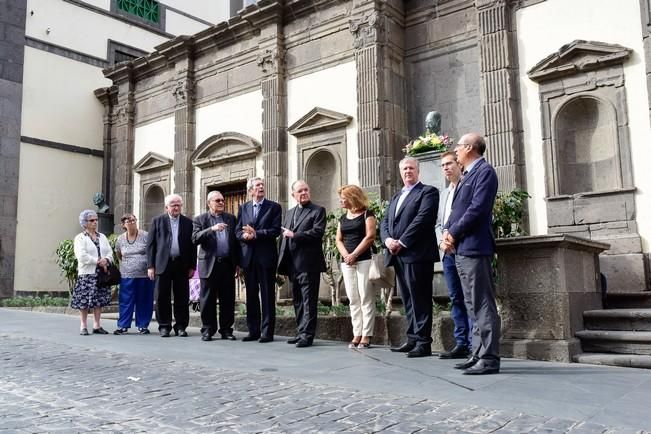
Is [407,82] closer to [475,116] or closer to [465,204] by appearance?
[475,116]

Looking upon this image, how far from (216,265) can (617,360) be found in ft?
14.5

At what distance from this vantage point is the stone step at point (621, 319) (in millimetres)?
5734

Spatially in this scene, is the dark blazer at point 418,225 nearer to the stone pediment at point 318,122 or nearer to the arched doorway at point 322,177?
the stone pediment at point 318,122

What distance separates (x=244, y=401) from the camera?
3.69 meters

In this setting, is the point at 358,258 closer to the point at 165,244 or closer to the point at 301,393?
the point at 301,393

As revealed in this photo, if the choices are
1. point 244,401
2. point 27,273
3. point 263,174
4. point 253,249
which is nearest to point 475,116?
point 263,174

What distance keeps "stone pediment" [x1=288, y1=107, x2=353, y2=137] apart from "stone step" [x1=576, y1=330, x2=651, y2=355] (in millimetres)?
7400

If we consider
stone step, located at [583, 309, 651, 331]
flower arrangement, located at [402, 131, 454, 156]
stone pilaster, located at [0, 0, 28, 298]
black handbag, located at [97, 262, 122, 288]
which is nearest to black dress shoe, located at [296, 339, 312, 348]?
stone step, located at [583, 309, 651, 331]

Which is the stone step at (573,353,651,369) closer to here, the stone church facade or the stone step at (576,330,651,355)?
the stone step at (576,330,651,355)

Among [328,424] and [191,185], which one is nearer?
[328,424]

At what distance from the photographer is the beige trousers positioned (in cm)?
615

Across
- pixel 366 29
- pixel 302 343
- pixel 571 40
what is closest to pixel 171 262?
pixel 302 343

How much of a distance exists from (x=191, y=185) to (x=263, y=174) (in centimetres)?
269

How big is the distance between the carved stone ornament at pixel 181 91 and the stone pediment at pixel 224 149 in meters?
1.39
